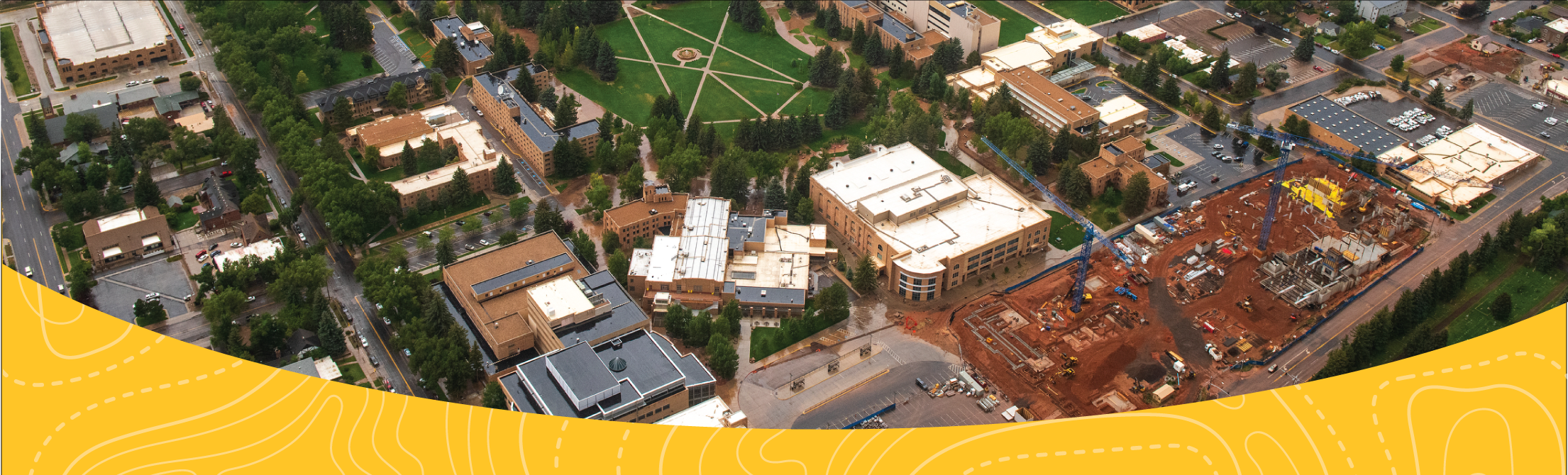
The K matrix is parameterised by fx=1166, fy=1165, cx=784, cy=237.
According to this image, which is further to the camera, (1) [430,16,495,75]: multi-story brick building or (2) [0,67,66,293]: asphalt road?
(1) [430,16,495,75]: multi-story brick building

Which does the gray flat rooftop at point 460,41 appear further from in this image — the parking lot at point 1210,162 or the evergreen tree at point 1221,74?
the evergreen tree at point 1221,74

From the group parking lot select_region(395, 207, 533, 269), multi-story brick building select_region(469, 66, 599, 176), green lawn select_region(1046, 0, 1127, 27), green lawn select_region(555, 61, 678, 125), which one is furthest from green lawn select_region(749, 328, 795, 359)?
green lawn select_region(1046, 0, 1127, 27)

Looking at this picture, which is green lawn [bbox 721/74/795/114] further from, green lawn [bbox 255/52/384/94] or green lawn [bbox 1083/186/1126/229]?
green lawn [bbox 255/52/384/94]

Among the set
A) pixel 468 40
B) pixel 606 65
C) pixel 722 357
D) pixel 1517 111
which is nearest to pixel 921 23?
pixel 606 65

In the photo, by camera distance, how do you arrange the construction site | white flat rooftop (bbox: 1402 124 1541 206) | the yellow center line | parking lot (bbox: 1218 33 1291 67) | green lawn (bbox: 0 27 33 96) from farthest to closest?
parking lot (bbox: 1218 33 1291 67), green lawn (bbox: 0 27 33 96), white flat rooftop (bbox: 1402 124 1541 206), the construction site, the yellow center line

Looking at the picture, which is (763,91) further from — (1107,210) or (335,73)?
(335,73)
